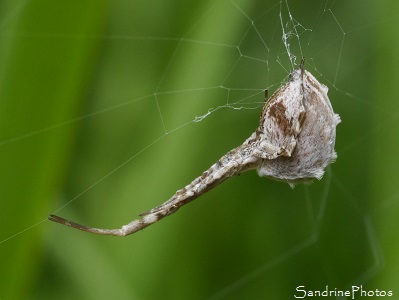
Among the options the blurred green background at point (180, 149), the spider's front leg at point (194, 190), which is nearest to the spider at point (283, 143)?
the spider's front leg at point (194, 190)

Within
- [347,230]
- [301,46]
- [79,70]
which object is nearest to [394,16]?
[301,46]

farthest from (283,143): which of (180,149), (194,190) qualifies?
(180,149)

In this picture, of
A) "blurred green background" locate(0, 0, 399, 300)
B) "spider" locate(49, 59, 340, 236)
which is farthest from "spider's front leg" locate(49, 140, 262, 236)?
"blurred green background" locate(0, 0, 399, 300)

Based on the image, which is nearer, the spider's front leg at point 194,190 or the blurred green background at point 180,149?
the spider's front leg at point 194,190

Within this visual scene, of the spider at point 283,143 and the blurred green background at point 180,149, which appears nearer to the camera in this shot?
the spider at point 283,143

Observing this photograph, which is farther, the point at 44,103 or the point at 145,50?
the point at 145,50

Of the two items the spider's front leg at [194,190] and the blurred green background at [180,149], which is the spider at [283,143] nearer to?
the spider's front leg at [194,190]

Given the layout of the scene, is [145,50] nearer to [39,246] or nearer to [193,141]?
[193,141]
